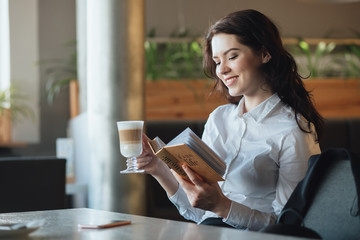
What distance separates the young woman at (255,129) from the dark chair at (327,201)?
32 cm

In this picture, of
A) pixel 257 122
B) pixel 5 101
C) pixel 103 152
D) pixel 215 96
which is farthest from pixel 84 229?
pixel 5 101

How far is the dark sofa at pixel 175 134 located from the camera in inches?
132

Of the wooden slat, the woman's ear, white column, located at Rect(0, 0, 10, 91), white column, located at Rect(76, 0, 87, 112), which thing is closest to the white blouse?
the woman's ear

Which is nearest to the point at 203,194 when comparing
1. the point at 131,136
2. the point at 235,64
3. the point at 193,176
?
the point at 193,176

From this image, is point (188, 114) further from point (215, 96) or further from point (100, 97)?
point (100, 97)

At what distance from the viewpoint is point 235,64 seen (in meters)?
1.96

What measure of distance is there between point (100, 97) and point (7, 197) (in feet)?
2.71

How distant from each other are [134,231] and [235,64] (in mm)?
877

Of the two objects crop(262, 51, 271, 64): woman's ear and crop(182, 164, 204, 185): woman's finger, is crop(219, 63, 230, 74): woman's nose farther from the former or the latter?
crop(182, 164, 204, 185): woman's finger

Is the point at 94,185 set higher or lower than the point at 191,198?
lower

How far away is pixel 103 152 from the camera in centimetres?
335

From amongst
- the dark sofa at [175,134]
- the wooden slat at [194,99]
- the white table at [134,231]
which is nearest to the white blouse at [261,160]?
the white table at [134,231]

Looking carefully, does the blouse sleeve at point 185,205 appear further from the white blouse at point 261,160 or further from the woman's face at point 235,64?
the woman's face at point 235,64

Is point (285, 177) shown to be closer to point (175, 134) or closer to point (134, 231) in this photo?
point (134, 231)
